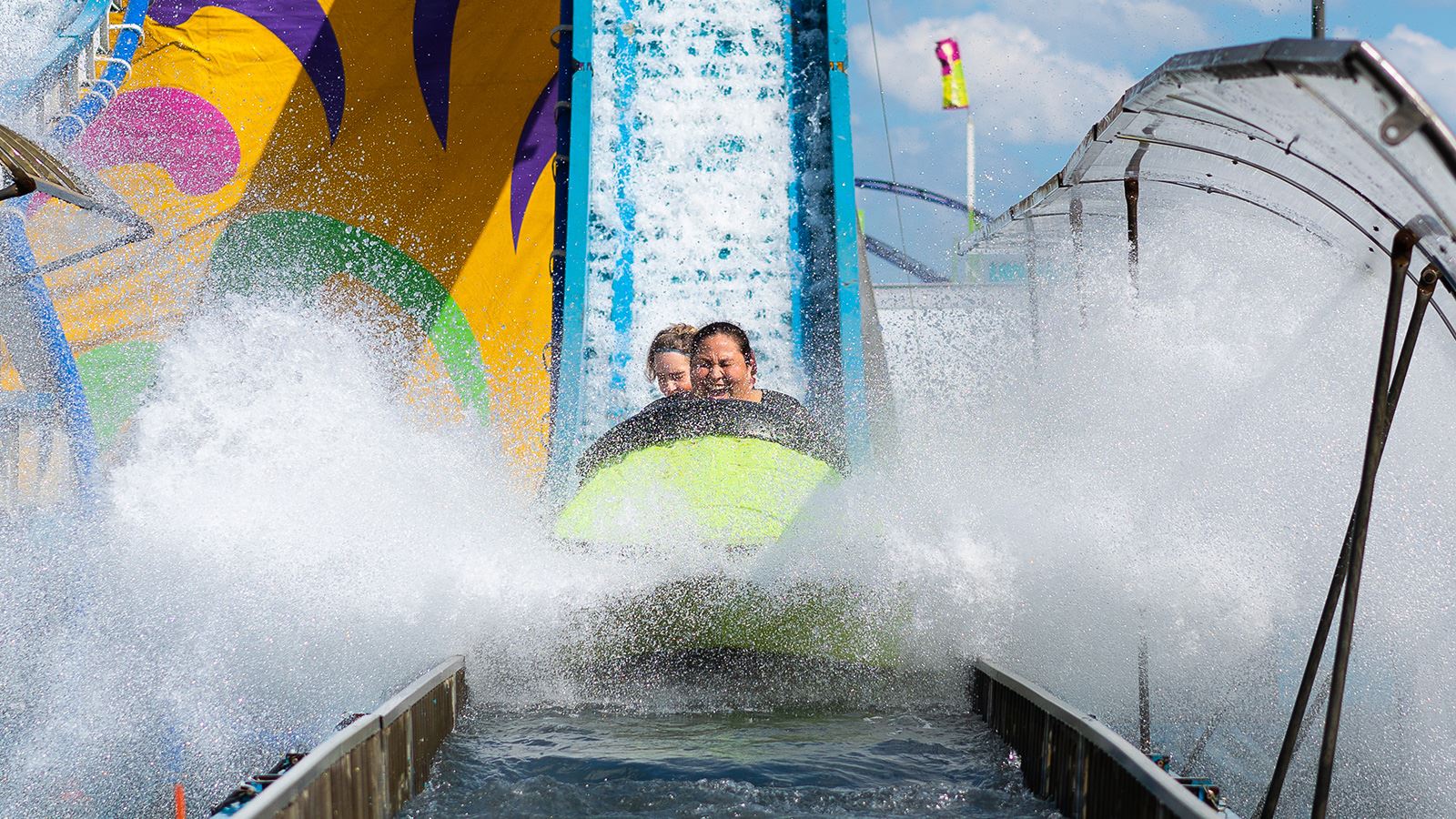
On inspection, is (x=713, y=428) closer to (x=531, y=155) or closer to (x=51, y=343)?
(x=51, y=343)

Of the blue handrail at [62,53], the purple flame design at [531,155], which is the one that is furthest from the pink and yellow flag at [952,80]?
the blue handrail at [62,53]

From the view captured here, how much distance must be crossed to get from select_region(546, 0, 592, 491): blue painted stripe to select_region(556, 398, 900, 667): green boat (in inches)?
37.8

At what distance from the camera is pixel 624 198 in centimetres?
695

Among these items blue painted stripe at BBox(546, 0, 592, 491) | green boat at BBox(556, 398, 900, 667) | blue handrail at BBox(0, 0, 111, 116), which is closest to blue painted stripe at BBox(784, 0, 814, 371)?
blue painted stripe at BBox(546, 0, 592, 491)

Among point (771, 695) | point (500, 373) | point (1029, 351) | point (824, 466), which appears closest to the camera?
point (771, 695)

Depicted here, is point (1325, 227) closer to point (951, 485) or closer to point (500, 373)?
point (951, 485)

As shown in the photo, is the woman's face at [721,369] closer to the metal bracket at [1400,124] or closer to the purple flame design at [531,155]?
the metal bracket at [1400,124]

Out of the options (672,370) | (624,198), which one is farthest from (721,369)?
(624,198)

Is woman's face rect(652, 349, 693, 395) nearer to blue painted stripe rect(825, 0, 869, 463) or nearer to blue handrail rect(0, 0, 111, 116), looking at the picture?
blue painted stripe rect(825, 0, 869, 463)

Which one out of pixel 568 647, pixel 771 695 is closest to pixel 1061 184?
pixel 771 695

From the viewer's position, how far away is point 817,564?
4.33m

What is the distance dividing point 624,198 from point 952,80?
698 inches

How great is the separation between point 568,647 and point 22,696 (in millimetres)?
1602

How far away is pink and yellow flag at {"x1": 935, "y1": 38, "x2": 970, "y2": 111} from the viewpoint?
2284 centimetres
